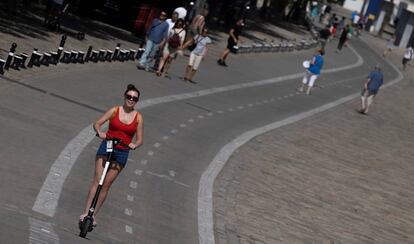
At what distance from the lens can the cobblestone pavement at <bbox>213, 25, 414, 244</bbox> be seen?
17.1 metres

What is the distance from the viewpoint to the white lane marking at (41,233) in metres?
11.2

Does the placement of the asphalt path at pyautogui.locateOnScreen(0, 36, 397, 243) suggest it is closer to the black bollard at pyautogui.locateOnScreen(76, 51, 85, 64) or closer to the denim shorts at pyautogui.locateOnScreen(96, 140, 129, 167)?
the black bollard at pyautogui.locateOnScreen(76, 51, 85, 64)

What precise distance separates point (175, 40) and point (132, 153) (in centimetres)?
1099

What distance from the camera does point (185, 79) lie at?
31.3 m

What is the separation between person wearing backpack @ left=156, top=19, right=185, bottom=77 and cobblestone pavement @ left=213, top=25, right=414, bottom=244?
363 cm

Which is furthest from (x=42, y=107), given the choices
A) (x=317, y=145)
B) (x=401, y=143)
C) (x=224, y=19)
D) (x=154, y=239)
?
(x=224, y=19)

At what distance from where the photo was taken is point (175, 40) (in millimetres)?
30078

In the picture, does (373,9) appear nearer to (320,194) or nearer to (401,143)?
(401,143)

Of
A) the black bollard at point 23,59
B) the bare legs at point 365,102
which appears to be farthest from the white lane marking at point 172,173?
the bare legs at point 365,102

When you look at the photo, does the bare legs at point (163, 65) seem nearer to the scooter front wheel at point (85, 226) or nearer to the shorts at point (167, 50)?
the shorts at point (167, 50)

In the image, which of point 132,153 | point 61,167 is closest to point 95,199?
point 61,167

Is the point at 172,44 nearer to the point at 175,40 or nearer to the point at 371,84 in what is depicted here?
the point at 175,40

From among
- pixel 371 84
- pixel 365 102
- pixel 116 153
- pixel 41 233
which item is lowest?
pixel 41 233

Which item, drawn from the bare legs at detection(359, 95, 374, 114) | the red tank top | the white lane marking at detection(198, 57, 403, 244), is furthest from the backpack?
the red tank top
